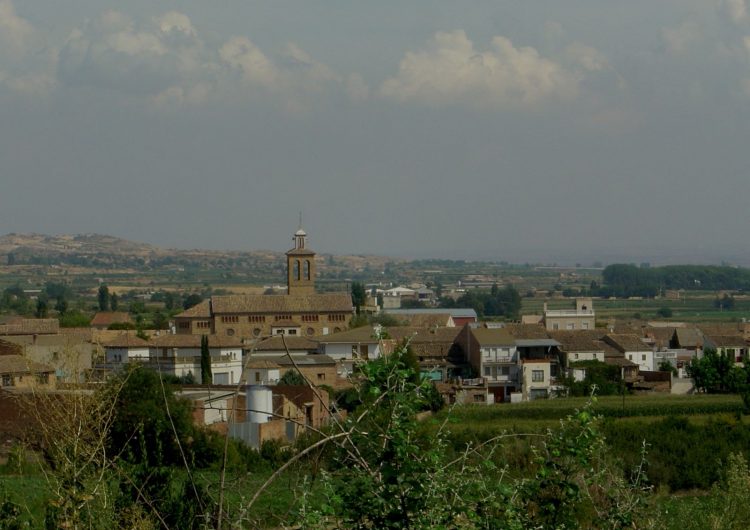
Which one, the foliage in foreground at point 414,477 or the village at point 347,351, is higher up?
the foliage in foreground at point 414,477

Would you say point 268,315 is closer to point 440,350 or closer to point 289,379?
point 440,350

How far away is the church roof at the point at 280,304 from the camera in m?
54.4

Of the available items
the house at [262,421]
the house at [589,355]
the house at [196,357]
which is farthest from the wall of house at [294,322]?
the house at [262,421]

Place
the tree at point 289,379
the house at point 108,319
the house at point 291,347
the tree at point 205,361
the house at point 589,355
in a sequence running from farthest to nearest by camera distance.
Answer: the house at point 108,319, the house at point 589,355, the house at point 291,347, the tree at point 205,361, the tree at point 289,379

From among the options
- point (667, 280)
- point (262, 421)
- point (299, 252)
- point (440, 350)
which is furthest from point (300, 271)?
point (667, 280)

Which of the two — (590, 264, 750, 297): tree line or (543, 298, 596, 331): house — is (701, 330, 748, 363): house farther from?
(590, 264, 750, 297): tree line

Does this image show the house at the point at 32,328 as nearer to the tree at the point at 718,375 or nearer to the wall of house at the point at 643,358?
the wall of house at the point at 643,358

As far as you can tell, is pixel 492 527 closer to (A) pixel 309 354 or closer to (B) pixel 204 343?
(B) pixel 204 343

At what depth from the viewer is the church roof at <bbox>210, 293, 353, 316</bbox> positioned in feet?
179

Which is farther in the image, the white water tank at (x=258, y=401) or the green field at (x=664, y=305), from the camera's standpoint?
the green field at (x=664, y=305)

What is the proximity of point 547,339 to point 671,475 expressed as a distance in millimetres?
23219

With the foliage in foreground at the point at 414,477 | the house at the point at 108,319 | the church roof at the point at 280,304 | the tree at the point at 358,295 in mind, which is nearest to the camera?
the foliage in foreground at the point at 414,477

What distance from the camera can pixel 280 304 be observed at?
2159 inches

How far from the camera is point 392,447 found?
5.67 m
